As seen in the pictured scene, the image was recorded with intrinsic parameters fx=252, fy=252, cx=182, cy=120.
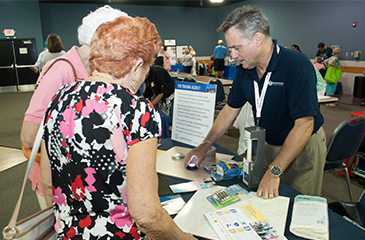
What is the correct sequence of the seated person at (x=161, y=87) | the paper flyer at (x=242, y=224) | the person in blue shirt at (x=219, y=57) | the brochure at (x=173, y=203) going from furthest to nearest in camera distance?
the person in blue shirt at (x=219, y=57) < the seated person at (x=161, y=87) < the brochure at (x=173, y=203) < the paper flyer at (x=242, y=224)

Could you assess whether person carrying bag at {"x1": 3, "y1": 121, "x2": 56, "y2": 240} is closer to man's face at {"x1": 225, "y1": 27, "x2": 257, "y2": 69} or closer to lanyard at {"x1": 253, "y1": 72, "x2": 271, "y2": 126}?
man's face at {"x1": 225, "y1": 27, "x2": 257, "y2": 69}

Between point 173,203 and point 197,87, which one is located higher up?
point 197,87

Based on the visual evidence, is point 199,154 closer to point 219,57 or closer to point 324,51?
point 324,51

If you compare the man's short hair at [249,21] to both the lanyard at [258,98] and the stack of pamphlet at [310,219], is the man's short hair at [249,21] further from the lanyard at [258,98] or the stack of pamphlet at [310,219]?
the stack of pamphlet at [310,219]

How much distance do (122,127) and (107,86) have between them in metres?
0.13

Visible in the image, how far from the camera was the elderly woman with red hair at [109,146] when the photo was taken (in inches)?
27.2

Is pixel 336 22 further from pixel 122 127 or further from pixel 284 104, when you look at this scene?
pixel 122 127

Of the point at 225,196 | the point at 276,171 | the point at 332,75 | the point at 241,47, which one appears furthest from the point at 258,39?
the point at 332,75

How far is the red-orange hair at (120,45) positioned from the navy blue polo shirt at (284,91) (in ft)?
2.91

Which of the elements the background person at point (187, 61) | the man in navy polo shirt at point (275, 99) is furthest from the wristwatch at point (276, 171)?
the background person at point (187, 61)

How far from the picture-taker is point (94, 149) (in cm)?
69

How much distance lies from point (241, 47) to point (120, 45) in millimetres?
808

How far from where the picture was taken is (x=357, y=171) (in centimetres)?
294

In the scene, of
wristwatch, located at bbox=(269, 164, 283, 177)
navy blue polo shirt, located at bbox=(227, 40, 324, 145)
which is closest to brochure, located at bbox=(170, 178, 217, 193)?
wristwatch, located at bbox=(269, 164, 283, 177)
